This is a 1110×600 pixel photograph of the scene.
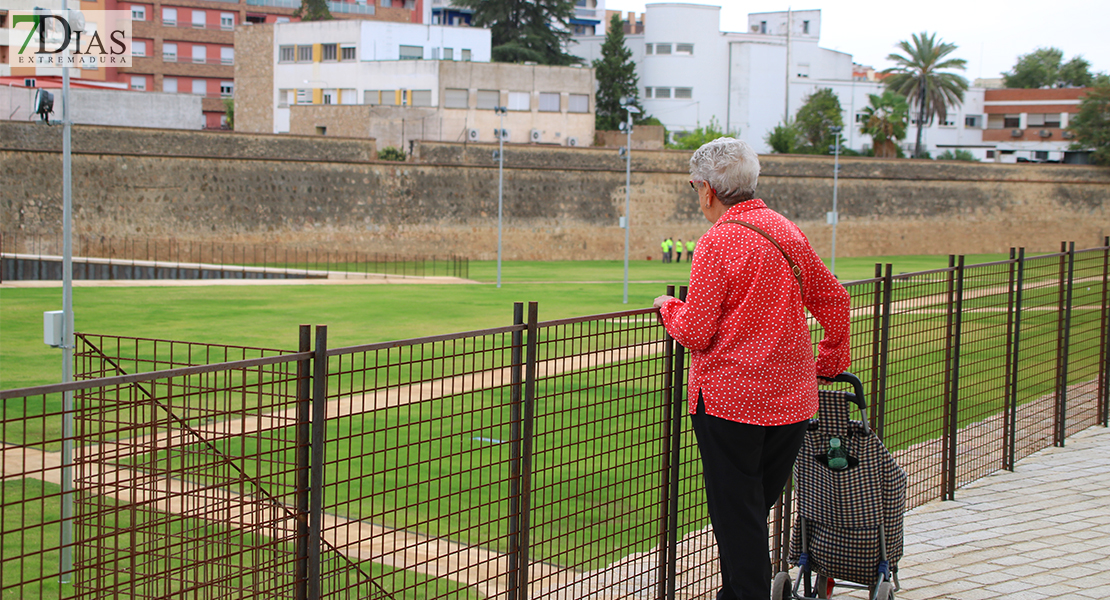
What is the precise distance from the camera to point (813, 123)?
68312mm

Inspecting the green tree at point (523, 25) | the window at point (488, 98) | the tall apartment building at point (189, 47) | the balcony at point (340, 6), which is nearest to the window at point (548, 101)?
the window at point (488, 98)

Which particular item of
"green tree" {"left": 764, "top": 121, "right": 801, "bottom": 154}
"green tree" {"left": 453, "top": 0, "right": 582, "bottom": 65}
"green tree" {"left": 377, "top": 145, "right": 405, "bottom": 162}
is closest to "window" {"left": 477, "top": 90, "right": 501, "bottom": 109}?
"green tree" {"left": 453, "top": 0, "right": 582, "bottom": 65}

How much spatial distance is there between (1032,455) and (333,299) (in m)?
20.1

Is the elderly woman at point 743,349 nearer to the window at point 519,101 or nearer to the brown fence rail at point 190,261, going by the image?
the brown fence rail at point 190,261

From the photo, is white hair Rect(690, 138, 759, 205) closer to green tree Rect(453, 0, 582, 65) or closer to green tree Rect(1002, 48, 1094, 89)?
green tree Rect(453, 0, 582, 65)

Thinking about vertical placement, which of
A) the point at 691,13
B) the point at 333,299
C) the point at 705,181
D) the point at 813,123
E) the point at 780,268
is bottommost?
the point at 333,299

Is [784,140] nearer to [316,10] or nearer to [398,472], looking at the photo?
[316,10]

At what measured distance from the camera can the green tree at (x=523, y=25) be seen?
66500 mm

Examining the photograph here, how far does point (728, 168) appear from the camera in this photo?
3668 millimetres

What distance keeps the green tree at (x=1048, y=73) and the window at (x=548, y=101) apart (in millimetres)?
52560

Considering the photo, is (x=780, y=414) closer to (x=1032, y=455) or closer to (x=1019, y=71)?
(x=1032, y=455)

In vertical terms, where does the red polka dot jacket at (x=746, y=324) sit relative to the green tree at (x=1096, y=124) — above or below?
below

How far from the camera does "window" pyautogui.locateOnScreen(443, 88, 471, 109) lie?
196 ft

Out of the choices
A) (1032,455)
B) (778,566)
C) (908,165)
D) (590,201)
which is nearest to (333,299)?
(1032,455)
